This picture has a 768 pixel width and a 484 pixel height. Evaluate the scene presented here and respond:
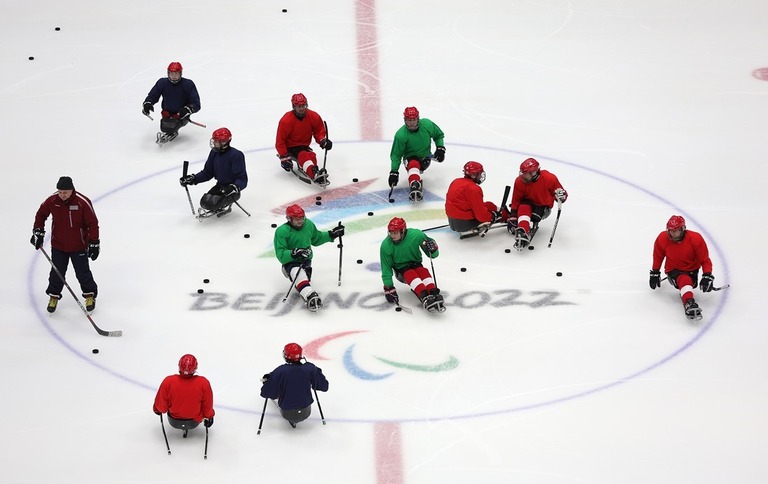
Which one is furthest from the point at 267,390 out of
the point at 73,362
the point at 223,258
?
the point at 223,258

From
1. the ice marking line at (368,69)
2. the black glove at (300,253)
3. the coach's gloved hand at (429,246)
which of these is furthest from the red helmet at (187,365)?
the ice marking line at (368,69)

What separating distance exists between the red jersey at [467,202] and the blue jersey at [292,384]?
8.53ft

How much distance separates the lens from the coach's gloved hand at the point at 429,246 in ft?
32.0

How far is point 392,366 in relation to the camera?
9258 millimetres

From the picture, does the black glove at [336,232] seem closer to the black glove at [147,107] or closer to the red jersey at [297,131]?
the red jersey at [297,131]

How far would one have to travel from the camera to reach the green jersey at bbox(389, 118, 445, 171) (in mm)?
11445


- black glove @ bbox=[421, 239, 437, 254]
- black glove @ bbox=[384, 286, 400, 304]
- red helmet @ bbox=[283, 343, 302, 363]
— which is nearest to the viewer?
red helmet @ bbox=[283, 343, 302, 363]

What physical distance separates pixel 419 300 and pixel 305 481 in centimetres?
221

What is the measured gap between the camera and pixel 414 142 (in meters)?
11.5

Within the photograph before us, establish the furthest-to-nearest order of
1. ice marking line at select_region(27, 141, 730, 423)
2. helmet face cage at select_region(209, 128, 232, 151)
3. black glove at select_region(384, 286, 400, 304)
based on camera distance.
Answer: helmet face cage at select_region(209, 128, 232, 151)
black glove at select_region(384, 286, 400, 304)
ice marking line at select_region(27, 141, 730, 423)

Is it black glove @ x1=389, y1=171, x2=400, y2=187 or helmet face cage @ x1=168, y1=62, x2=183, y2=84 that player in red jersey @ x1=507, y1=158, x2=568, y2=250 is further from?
helmet face cage @ x1=168, y1=62, x2=183, y2=84

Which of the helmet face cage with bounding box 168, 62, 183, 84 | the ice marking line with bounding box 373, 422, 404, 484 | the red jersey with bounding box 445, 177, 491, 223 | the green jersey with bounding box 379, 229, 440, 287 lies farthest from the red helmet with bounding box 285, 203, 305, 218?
the helmet face cage with bounding box 168, 62, 183, 84

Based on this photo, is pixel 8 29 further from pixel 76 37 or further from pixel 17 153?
pixel 17 153

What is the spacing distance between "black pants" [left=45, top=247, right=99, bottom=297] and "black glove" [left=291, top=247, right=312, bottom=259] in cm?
143
